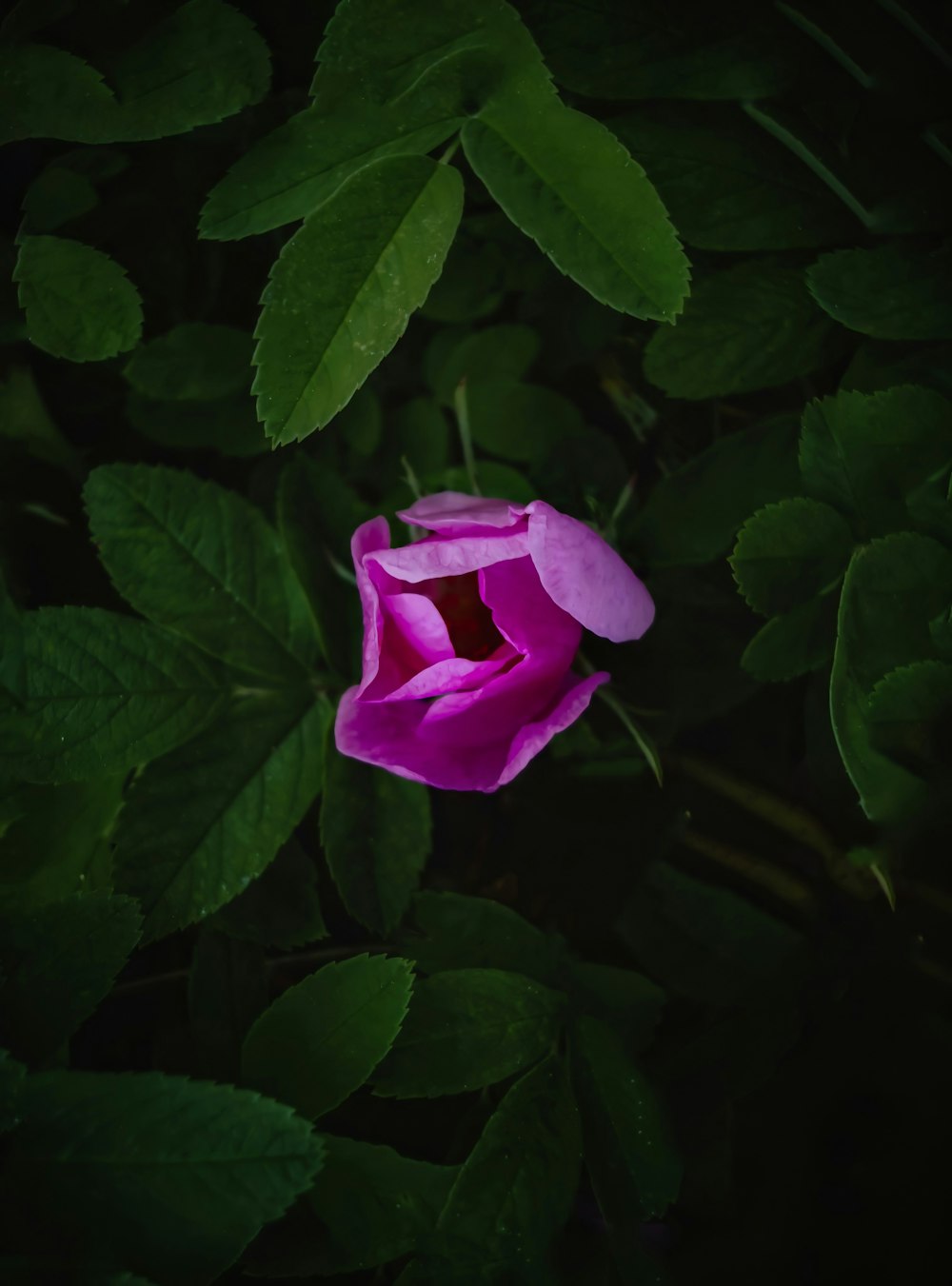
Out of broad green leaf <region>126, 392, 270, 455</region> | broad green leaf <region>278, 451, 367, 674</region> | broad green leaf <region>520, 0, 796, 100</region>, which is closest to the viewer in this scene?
broad green leaf <region>520, 0, 796, 100</region>

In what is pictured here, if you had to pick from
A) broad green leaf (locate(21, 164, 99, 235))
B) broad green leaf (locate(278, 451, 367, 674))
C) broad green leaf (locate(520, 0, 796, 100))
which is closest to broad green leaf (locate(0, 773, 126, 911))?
broad green leaf (locate(278, 451, 367, 674))

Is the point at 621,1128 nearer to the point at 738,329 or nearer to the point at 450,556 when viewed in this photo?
the point at 450,556

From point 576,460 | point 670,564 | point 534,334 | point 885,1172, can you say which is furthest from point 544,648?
point 885,1172

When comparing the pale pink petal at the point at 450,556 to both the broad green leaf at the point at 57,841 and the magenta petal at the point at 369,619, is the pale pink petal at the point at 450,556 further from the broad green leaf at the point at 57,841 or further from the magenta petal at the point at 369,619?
the broad green leaf at the point at 57,841

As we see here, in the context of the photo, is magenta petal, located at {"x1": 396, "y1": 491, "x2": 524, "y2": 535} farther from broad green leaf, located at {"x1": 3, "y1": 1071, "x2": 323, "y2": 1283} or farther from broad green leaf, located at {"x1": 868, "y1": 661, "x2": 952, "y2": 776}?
broad green leaf, located at {"x1": 3, "y1": 1071, "x2": 323, "y2": 1283}

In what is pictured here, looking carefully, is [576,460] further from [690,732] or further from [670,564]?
[690,732]

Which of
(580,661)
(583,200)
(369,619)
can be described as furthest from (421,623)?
(583,200)
